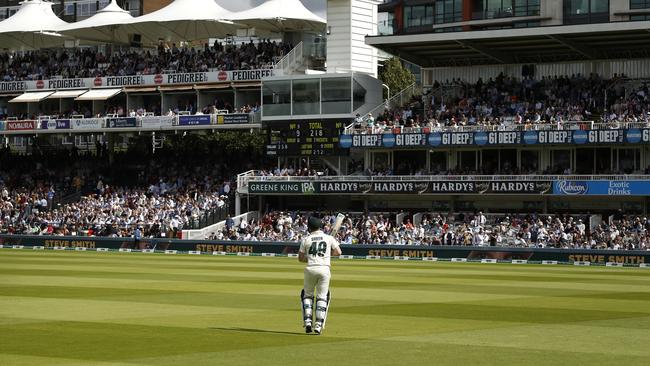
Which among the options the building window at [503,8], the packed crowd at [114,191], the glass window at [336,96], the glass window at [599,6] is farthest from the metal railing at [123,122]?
the glass window at [599,6]

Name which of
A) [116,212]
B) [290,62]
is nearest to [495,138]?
[290,62]

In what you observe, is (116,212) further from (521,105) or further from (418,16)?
(521,105)

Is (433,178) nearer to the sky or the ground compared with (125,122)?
nearer to the ground

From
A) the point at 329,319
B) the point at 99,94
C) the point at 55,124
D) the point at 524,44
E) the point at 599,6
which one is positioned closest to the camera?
the point at 329,319

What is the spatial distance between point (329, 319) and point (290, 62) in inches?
1823

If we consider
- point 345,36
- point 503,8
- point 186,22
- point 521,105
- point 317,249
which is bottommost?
point 317,249

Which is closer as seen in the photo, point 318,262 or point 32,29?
point 318,262

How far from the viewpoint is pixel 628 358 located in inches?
517

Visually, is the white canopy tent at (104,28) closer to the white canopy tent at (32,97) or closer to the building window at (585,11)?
the white canopy tent at (32,97)

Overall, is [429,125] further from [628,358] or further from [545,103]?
[628,358]

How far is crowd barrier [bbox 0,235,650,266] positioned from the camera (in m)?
40.7

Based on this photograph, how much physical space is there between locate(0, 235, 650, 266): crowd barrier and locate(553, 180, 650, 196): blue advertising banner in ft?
32.3

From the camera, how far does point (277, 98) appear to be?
201 ft

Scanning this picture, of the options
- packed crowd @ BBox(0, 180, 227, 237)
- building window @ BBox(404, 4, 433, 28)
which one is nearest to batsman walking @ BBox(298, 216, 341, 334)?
packed crowd @ BBox(0, 180, 227, 237)
